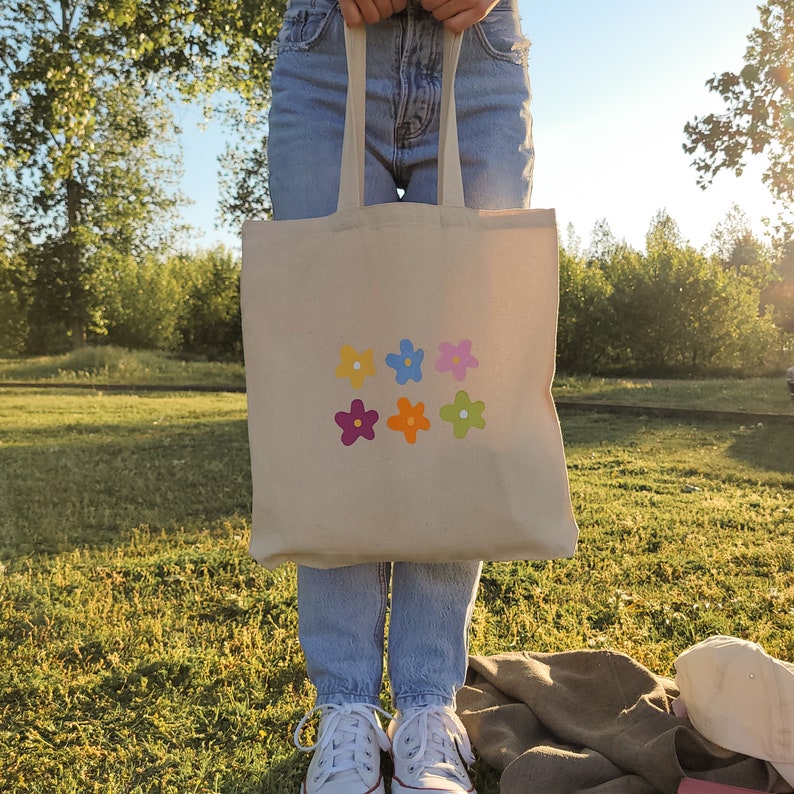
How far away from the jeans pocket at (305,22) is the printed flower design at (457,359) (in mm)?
651

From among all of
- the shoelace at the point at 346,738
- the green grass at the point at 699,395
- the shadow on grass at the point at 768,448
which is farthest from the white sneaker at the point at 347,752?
the green grass at the point at 699,395

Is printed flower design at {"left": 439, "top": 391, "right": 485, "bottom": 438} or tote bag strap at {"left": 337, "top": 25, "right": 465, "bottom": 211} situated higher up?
tote bag strap at {"left": 337, "top": 25, "right": 465, "bottom": 211}

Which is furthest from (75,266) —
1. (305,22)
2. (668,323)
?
(305,22)

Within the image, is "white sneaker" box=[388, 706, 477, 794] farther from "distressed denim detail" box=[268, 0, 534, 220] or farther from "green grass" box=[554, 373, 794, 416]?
"green grass" box=[554, 373, 794, 416]

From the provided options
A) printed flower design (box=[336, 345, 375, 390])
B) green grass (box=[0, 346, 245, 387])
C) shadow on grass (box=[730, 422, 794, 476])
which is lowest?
shadow on grass (box=[730, 422, 794, 476])

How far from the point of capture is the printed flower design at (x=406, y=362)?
131cm

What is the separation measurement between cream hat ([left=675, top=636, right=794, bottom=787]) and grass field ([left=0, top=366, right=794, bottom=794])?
43cm

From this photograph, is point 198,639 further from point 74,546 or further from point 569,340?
point 569,340

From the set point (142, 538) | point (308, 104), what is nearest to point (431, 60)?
point (308, 104)

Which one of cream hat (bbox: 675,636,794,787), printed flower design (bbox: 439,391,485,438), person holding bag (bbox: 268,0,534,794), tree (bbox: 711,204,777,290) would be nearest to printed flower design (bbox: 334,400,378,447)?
printed flower design (bbox: 439,391,485,438)

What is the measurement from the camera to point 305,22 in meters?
1.48

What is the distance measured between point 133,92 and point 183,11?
3794 millimetres

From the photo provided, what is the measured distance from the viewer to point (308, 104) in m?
1.50

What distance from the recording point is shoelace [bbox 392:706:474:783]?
1.39m
